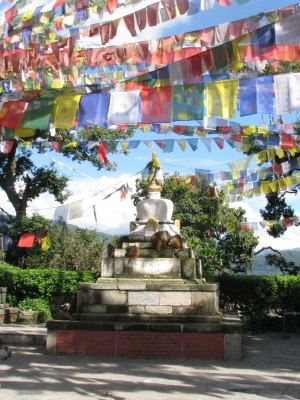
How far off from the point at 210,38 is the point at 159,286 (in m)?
5.05

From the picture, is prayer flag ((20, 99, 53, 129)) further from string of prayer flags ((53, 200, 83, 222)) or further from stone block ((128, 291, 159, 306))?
string of prayer flags ((53, 200, 83, 222))

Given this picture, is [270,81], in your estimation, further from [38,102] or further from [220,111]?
[38,102]

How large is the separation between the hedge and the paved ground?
931 cm

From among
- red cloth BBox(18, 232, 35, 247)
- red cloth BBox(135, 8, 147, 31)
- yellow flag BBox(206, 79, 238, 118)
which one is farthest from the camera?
red cloth BBox(18, 232, 35, 247)

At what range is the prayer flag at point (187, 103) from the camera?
27.6 feet

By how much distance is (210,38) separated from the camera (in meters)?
8.33

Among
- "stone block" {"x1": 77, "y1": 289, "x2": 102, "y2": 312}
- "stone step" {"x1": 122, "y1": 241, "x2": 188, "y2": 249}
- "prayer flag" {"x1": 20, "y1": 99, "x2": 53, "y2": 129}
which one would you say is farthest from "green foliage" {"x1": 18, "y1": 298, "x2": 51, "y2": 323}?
"prayer flag" {"x1": 20, "y1": 99, "x2": 53, "y2": 129}

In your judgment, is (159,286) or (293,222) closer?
(159,286)

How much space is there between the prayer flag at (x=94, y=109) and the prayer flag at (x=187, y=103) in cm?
131

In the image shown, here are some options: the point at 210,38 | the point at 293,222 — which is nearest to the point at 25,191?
the point at 293,222

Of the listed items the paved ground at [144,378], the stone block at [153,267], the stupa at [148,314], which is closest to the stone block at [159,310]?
the stupa at [148,314]

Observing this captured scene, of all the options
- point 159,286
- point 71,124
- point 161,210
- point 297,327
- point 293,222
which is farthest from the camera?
point 293,222

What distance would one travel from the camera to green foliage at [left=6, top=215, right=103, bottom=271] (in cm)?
2598

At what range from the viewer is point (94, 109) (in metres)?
8.95
